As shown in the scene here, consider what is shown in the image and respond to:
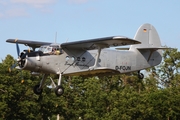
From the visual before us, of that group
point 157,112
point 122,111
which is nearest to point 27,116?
point 122,111

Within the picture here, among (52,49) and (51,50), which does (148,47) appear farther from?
Answer: (51,50)

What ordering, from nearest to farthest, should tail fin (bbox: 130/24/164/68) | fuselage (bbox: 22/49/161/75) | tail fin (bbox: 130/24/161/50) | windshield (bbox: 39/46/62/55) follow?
1. fuselage (bbox: 22/49/161/75)
2. windshield (bbox: 39/46/62/55)
3. tail fin (bbox: 130/24/164/68)
4. tail fin (bbox: 130/24/161/50)

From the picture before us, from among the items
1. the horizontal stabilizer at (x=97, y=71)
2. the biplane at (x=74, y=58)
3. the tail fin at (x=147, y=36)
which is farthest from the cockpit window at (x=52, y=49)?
the tail fin at (x=147, y=36)

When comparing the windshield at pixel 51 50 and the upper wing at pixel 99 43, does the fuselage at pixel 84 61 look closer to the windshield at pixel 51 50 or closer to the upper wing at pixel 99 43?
the windshield at pixel 51 50

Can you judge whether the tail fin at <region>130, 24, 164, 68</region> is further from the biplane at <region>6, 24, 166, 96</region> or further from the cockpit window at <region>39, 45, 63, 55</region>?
the cockpit window at <region>39, 45, 63, 55</region>

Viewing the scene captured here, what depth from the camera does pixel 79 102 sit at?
71625 millimetres

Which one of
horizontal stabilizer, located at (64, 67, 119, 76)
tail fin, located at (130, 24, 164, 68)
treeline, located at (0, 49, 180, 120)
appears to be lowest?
treeline, located at (0, 49, 180, 120)

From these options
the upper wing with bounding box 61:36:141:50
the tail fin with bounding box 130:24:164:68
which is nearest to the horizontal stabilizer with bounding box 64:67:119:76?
the upper wing with bounding box 61:36:141:50

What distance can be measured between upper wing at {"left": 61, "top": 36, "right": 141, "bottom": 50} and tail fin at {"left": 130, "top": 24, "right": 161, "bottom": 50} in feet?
21.9

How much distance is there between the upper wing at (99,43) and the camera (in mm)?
32875

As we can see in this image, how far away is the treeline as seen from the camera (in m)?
62.9

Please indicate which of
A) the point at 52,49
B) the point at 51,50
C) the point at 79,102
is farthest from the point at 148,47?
the point at 79,102

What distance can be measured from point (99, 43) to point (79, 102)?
37770mm

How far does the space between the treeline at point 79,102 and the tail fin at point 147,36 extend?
20.2 m
